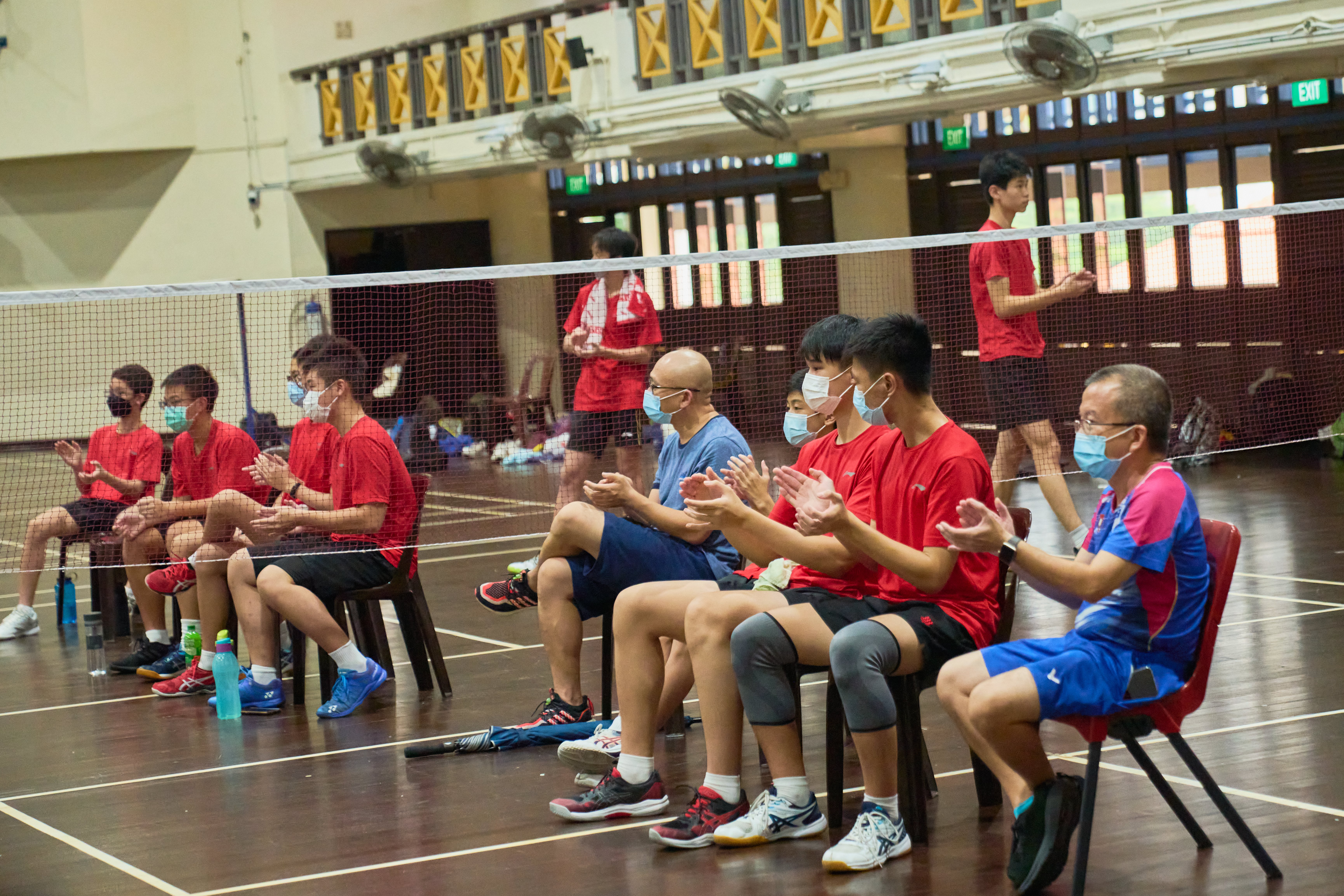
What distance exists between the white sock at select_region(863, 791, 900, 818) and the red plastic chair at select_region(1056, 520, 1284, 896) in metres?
0.50

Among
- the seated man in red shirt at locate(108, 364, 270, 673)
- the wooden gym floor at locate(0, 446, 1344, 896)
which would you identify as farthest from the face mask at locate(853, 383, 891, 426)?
the seated man in red shirt at locate(108, 364, 270, 673)

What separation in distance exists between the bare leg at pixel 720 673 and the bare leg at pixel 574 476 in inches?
141

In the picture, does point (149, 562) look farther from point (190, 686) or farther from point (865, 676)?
point (865, 676)

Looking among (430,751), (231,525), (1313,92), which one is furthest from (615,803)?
(1313,92)

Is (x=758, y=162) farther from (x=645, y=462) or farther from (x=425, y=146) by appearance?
(x=645, y=462)

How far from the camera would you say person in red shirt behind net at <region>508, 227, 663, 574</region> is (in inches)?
314

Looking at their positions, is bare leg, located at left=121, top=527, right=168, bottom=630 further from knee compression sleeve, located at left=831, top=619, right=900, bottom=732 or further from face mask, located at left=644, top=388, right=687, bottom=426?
knee compression sleeve, located at left=831, top=619, right=900, bottom=732

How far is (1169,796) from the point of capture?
13.1 feet

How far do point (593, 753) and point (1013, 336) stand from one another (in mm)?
3704

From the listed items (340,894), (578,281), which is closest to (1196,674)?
(340,894)

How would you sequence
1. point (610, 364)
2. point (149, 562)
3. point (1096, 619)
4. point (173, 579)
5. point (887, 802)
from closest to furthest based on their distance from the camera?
point (1096, 619) < point (887, 802) < point (173, 579) < point (149, 562) < point (610, 364)

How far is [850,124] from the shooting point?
14391mm

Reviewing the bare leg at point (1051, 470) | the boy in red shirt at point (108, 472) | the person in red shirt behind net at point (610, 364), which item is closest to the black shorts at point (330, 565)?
the boy in red shirt at point (108, 472)

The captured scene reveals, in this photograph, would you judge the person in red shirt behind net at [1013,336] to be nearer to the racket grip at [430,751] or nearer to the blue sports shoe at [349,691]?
the blue sports shoe at [349,691]
